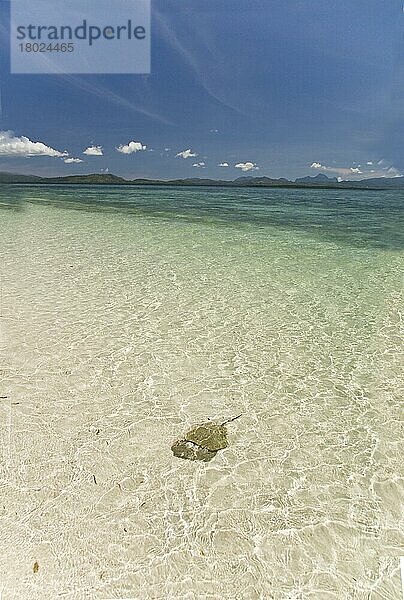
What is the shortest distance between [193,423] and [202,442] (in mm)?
116

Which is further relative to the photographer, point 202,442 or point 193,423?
point 193,423

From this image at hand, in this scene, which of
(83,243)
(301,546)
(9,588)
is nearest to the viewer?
(9,588)

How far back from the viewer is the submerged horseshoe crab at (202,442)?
1.44 m

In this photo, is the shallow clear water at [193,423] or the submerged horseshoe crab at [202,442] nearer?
the shallow clear water at [193,423]

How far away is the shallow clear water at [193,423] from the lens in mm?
1066

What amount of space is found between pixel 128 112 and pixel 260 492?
11999 mm

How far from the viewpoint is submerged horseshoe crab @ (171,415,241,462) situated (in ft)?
4.71

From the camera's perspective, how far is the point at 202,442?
59.1 inches

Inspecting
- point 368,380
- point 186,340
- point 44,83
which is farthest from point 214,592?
point 44,83

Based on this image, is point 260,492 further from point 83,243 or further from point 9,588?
point 83,243

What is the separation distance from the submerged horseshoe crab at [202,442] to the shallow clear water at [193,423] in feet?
0.10

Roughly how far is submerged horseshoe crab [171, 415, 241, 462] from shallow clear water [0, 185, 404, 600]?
0.10 ft

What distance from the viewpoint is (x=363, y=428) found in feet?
5.20

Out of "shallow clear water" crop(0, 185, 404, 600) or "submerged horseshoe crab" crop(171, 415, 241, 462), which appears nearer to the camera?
"shallow clear water" crop(0, 185, 404, 600)
